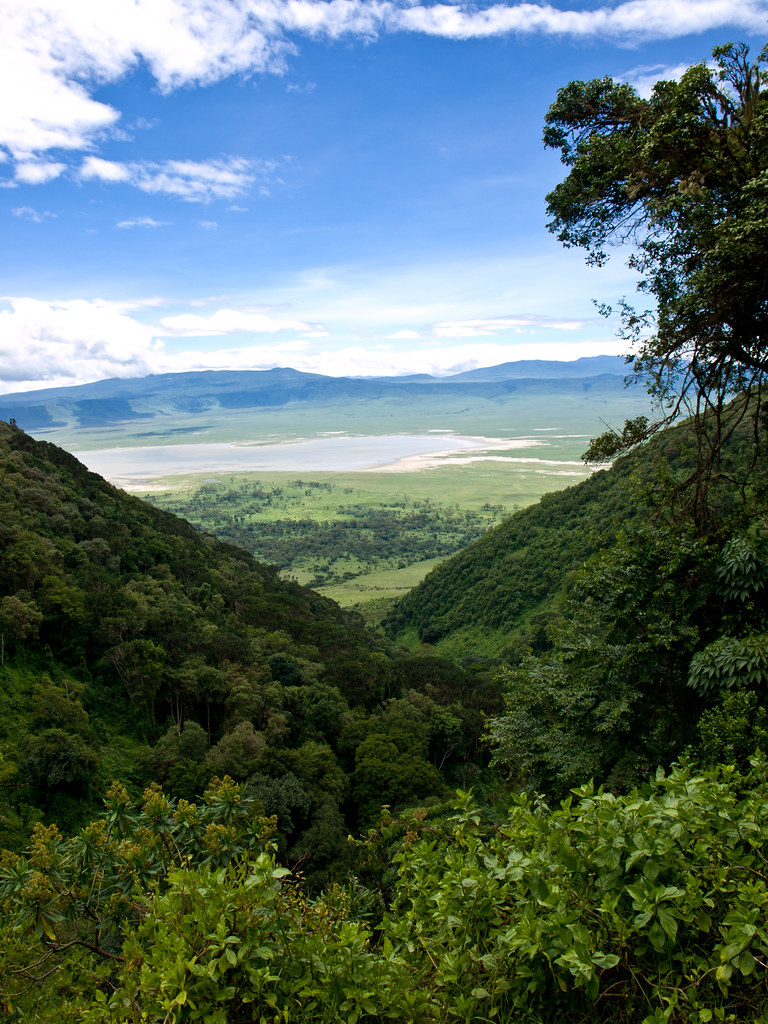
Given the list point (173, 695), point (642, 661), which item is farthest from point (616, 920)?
point (173, 695)

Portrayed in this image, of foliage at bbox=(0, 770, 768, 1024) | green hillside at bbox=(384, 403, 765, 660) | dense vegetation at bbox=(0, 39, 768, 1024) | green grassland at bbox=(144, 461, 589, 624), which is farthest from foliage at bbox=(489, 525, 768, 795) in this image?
green grassland at bbox=(144, 461, 589, 624)

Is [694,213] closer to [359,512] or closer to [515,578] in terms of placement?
[515,578]

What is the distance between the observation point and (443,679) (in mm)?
30266

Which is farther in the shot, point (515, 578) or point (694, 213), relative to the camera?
point (515, 578)

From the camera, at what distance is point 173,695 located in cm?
2103

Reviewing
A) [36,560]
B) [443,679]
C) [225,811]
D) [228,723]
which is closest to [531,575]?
[443,679]

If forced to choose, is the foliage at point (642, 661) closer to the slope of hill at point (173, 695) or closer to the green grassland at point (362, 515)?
the slope of hill at point (173, 695)

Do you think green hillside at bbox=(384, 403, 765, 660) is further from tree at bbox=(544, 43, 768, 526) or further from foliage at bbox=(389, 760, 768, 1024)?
foliage at bbox=(389, 760, 768, 1024)

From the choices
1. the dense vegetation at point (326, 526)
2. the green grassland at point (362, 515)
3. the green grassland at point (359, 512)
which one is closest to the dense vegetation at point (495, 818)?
the green grassland at point (362, 515)

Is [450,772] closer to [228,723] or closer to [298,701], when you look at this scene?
[298,701]

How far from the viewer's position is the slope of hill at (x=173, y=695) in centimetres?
1553

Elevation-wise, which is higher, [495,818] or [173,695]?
[495,818]

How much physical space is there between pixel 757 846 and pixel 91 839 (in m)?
4.23

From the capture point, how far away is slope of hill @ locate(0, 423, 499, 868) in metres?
15.5
